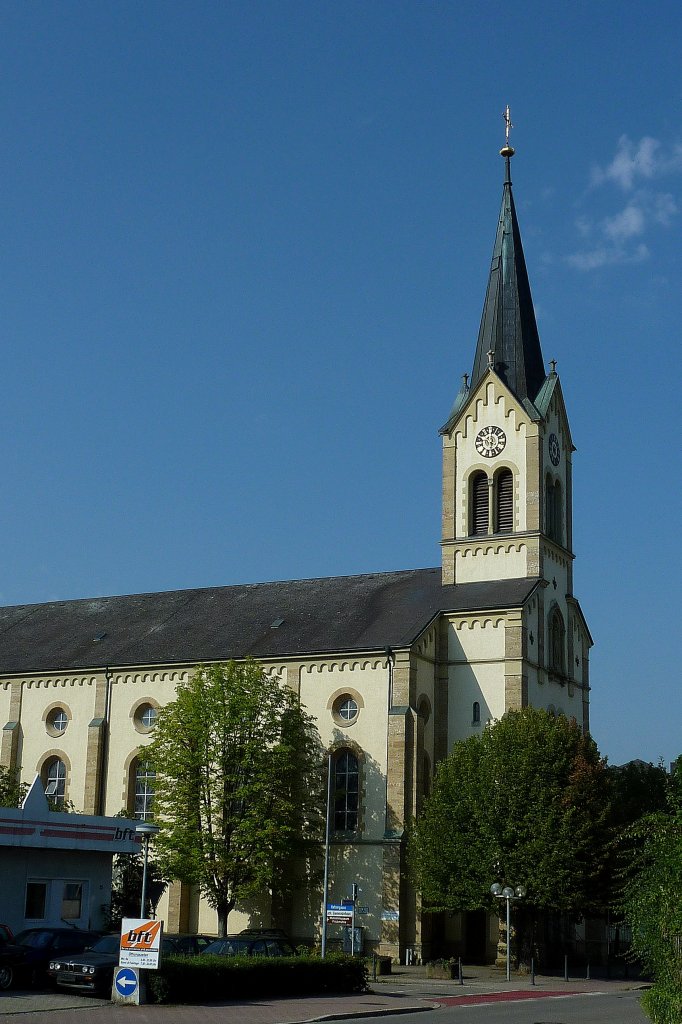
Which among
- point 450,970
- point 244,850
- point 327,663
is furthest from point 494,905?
point 327,663

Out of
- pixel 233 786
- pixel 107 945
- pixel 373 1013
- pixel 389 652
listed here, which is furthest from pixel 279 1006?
pixel 389 652

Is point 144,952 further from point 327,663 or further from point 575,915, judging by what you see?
point 327,663

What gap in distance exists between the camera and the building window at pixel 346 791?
47.8m

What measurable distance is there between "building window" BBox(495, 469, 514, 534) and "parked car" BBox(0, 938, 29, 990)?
29182mm

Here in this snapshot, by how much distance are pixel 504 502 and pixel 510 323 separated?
347 inches

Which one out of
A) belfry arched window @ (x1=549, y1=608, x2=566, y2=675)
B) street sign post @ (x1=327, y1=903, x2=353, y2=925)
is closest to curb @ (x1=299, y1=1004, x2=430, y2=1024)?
street sign post @ (x1=327, y1=903, x2=353, y2=925)

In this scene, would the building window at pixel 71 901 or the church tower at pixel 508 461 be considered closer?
the building window at pixel 71 901

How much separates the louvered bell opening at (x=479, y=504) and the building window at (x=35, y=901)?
2544cm

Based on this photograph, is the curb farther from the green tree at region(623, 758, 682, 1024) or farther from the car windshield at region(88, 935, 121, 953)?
the green tree at region(623, 758, 682, 1024)

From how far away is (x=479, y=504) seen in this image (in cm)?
5394

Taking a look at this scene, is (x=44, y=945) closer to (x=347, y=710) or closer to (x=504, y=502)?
(x=347, y=710)

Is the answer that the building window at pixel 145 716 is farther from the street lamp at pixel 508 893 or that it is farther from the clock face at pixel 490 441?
the street lamp at pixel 508 893

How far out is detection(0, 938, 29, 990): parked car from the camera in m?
28.3

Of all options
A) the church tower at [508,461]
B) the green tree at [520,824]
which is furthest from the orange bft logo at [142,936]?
the church tower at [508,461]
